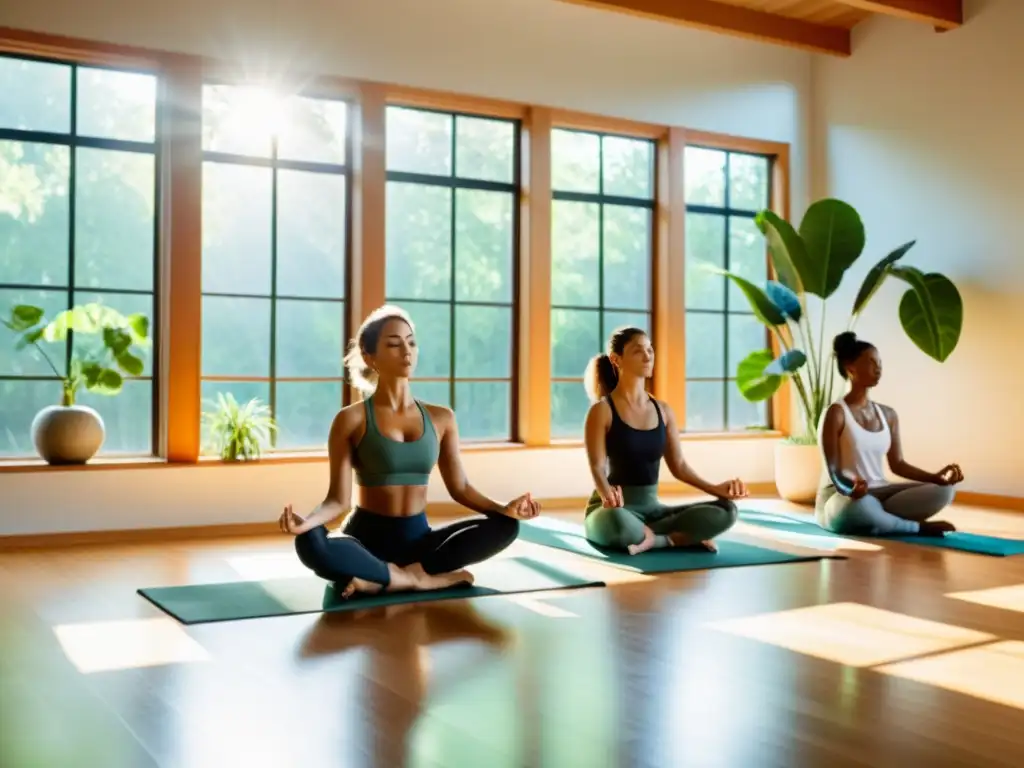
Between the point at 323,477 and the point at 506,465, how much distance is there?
1243 millimetres

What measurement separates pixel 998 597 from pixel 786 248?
3.67 metres

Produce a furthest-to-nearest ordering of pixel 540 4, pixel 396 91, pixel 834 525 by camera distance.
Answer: pixel 540 4 → pixel 396 91 → pixel 834 525

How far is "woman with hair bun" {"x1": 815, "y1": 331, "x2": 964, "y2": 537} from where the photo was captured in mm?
5582

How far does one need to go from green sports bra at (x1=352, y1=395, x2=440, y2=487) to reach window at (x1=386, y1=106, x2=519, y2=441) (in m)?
3.02

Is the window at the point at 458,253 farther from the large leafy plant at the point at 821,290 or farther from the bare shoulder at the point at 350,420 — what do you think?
the bare shoulder at the point at 350,420

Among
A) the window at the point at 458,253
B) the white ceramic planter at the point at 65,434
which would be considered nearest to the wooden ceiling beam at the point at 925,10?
the window at the point at 458,253

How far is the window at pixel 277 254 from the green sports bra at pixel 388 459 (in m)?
2.55

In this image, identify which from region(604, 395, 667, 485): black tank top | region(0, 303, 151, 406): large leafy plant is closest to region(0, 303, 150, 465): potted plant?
region(0, 303, 151, 406): large leafy plant

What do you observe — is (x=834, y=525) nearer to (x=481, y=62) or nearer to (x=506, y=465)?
(x=506, y=465)

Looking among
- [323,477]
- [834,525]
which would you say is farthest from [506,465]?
[834,525]

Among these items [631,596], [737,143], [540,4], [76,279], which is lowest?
[631,596]

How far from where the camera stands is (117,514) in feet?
19.1

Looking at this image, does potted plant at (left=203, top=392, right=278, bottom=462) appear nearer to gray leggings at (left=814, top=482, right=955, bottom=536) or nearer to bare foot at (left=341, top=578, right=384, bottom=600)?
bare foot at (left=341, top=578, right=384, bottom=600)

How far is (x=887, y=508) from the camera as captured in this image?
18.8 ft
